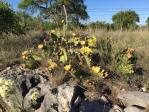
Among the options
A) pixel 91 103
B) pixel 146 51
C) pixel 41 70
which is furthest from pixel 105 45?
pixel 91 103

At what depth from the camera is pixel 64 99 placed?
655 cm

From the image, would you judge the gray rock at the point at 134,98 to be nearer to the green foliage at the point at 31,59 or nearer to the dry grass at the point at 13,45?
the green foliage at the point at 31,59

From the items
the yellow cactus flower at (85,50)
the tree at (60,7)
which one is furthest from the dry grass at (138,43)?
the tree at (60,7)

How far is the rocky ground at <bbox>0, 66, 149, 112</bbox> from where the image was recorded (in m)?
6.46

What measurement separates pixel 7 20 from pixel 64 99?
4211mm

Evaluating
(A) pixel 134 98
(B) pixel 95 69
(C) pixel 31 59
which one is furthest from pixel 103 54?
(A) pixel 134 98

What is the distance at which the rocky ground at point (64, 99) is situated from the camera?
6.46 meters

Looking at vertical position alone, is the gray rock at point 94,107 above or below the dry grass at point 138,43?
below

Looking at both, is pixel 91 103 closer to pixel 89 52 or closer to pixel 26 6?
pixel 89 52

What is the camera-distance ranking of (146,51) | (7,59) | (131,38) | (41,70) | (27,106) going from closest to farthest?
(27,106)
(41,70)
(7,59)
(146,51)
(131,38)

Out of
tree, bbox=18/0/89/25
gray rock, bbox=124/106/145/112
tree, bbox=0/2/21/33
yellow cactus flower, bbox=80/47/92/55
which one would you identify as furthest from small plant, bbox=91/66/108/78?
tree, bbox=18/0/89/25

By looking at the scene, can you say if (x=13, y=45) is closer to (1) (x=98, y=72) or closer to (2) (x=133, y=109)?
(1) (x=98, y=72)

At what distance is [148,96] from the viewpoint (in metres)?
6.65

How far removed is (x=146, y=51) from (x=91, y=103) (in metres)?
2.60
